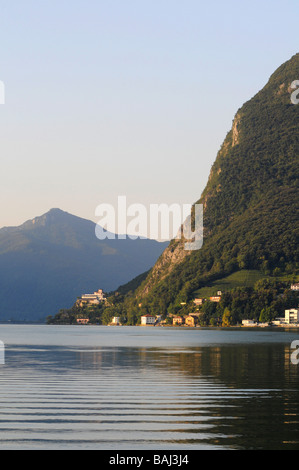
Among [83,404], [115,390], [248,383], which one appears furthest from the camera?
[248,383]

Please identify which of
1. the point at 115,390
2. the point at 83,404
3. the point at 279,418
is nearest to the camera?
the point at 279,418

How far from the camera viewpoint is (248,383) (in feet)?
140

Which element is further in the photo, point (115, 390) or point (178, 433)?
point (115, 390)

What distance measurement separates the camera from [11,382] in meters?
43.2
